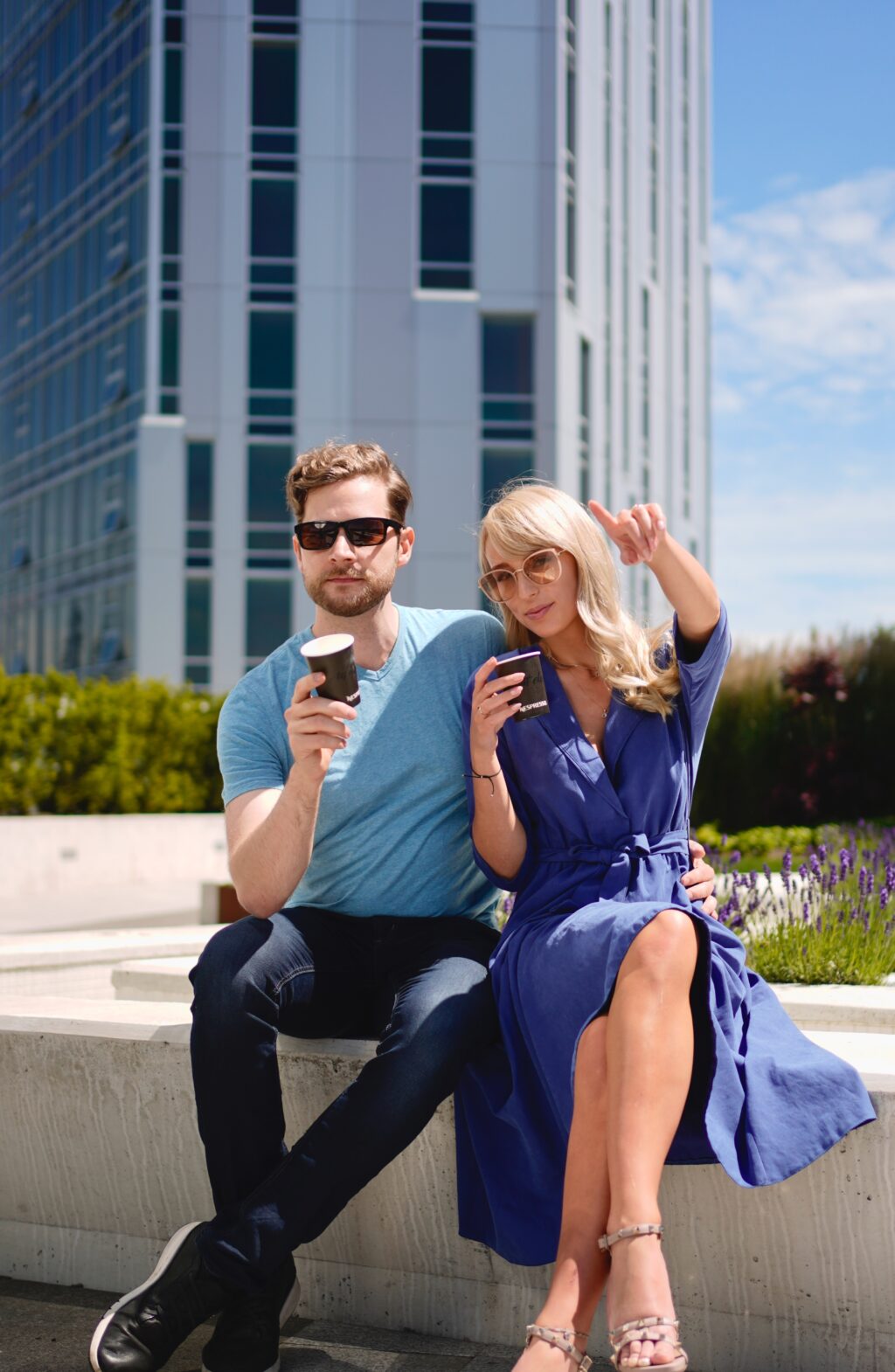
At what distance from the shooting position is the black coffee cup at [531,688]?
2.94m

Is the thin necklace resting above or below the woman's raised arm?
below

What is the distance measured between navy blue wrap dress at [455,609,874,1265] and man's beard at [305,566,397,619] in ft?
1.19

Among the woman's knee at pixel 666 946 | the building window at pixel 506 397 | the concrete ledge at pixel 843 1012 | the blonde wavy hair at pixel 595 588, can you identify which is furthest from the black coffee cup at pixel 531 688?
the building window at pixel 506 397

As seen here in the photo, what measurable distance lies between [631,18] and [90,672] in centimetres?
1743

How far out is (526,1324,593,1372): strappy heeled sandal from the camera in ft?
8.11

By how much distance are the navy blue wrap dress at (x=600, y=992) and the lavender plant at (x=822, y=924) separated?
4.93ft

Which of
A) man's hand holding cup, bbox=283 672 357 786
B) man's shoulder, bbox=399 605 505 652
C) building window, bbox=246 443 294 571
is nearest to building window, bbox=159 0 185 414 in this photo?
building window, bbox=246 443 294 571

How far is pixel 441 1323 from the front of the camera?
3.04 metres

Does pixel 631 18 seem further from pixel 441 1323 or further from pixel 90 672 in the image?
pixel 441 1323

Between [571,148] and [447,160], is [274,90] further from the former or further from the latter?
[571,148]

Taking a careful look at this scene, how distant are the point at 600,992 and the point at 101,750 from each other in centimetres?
1149

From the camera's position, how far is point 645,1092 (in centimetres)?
255

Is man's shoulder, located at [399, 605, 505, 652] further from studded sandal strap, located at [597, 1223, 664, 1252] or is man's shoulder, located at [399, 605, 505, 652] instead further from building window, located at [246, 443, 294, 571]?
building window, located at [246, 443, 294, 571]

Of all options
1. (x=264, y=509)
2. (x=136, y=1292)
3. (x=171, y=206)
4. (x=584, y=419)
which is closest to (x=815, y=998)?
(x=136, y=1292)
